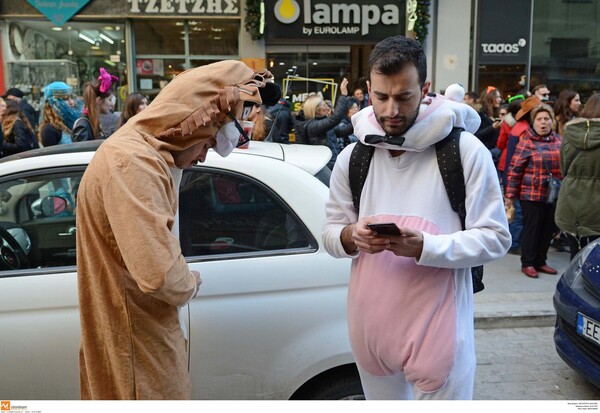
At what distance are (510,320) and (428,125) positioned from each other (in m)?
3.65

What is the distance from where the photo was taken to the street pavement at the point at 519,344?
3.84m

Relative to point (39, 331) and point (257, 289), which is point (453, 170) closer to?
point (257, 289)

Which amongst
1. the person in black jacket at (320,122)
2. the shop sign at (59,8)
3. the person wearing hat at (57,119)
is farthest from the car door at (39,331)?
the shop sign at (59,8)

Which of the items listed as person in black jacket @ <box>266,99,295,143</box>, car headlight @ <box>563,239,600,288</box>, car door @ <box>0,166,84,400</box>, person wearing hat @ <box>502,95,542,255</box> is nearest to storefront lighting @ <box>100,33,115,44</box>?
person in black jacket @ <box>266,99,295,143</box>

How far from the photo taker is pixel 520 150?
5961mm

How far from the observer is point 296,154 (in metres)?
3.01

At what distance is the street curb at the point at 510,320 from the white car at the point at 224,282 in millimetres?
2652

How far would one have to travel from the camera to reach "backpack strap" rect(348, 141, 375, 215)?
2066mm

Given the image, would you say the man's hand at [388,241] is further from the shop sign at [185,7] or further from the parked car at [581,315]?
the shop sign at [185,7]

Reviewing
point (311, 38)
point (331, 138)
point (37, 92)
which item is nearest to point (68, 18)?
point (37, 92)

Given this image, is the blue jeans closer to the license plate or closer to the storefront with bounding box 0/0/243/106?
the license plate

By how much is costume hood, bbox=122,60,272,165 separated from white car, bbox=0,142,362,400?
0.73 metres

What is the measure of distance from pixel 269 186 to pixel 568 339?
2.32 meters
